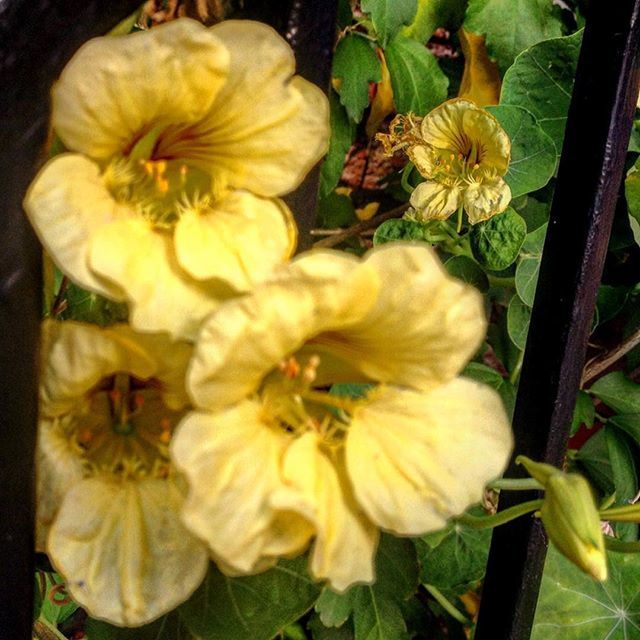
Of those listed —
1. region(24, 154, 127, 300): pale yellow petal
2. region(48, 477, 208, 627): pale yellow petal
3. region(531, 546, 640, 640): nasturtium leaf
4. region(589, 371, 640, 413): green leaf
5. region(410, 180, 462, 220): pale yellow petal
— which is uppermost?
region(24, 154, 127, 300): pale yellow petal

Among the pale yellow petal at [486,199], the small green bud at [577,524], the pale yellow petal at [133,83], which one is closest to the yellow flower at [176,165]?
the pale yellow petal at [133,83]

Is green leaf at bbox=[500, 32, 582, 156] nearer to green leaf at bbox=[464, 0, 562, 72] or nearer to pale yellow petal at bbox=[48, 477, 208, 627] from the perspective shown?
green leaf at bbox=[464, 0, 562, 72]

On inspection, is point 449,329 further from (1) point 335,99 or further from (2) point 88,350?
(1) point 335,99

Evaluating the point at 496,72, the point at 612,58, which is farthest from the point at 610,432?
the point at 612,58

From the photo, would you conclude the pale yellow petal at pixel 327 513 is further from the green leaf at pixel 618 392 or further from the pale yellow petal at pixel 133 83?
the green leaf at pixel 618 392

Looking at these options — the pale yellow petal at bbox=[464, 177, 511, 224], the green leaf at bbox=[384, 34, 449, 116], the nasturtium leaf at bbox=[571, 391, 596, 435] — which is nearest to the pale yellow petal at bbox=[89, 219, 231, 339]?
the pale yellow petal at bbox=[464, 177, 511, 224]

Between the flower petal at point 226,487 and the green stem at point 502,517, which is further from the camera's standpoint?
the green stem at point 502,517
